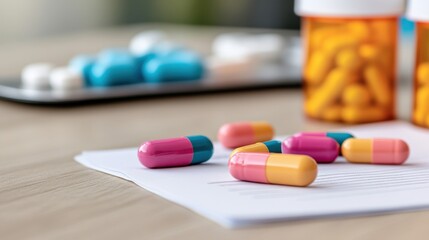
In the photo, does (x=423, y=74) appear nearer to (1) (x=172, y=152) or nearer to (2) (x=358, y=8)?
(2) (x=358, y=8)

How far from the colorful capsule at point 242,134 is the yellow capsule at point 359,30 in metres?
0.24

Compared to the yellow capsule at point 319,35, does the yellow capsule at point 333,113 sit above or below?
below

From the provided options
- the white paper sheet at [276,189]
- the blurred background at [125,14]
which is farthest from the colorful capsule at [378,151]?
the blurred background at [125,14]

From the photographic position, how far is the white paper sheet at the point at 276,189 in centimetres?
67

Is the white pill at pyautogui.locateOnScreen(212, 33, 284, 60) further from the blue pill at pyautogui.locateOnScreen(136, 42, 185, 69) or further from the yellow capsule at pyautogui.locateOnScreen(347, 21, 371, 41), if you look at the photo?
the yellow capsule at pyautogui.locateOnScreen(347, 21, 371, 41)

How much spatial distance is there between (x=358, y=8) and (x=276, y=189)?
444 mm

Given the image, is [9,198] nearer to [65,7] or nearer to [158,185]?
[158,185]

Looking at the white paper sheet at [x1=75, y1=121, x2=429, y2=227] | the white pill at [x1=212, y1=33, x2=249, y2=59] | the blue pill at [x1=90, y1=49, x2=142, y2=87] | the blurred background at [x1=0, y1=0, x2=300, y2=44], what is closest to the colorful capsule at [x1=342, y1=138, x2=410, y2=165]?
the white paper sheet at [x1=75, y1=121, x2=429, y2=227]

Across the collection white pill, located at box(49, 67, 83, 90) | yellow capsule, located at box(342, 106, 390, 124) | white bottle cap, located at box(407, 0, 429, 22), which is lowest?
yellow capsule, located at box(342, 106, 390, 124)

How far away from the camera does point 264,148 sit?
0.83 meters

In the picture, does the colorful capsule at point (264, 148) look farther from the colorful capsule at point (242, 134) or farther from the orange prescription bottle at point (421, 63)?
the orange prescription bottle at point (421, 63)

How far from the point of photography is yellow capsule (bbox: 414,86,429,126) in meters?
1.05

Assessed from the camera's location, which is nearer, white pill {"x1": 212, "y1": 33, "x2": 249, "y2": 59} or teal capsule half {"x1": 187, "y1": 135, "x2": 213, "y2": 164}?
teal capsule half {"x1": 187, "y1": 135, "x2": 213, "y2": 164}

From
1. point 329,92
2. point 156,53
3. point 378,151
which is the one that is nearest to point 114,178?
point 378,151
